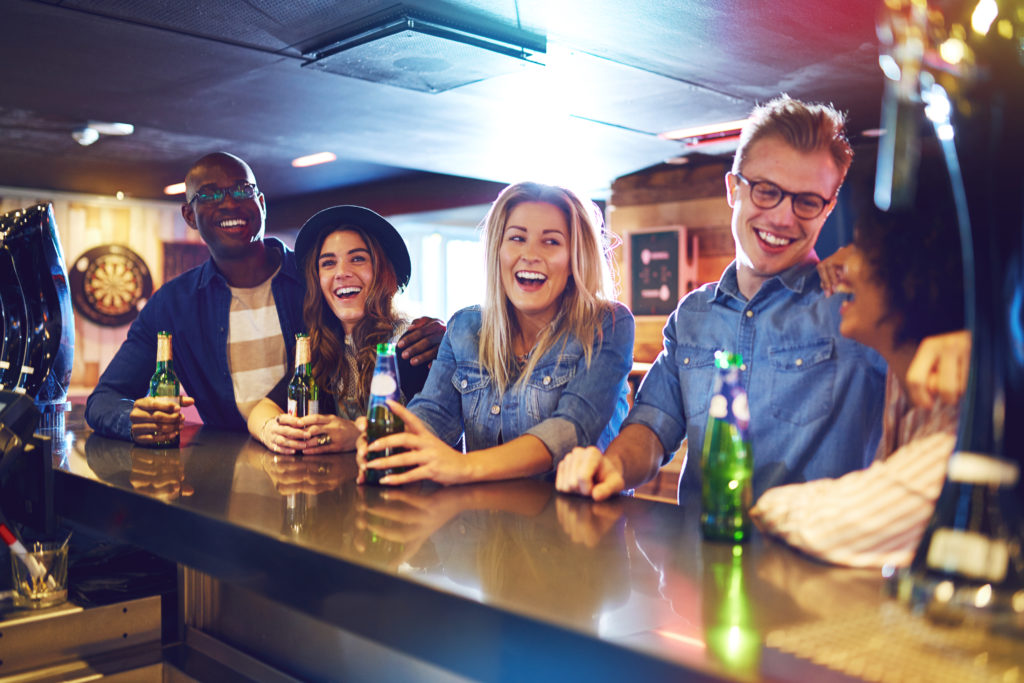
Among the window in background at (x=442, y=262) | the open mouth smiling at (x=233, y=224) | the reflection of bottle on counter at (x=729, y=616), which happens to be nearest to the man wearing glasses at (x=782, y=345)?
the reflection of bottle on counter at (x=729, y=616)

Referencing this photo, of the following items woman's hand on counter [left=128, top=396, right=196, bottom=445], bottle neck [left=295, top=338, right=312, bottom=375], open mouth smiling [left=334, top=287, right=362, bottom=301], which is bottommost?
woman's hand on counter [left=128, top=396, right=196, bottom=445]

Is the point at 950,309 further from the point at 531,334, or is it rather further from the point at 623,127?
the point at 623,127

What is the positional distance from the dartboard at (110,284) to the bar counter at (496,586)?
8.61 metres

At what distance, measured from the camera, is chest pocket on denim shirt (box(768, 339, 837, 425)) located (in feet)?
4.97

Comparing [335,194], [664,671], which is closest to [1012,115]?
[664,671]

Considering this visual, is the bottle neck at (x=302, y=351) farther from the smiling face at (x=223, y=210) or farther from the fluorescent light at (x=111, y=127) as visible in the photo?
the fluorescent light at (x=111, y=127)

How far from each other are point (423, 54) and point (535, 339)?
187 centimetres

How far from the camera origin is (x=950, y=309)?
33.7 inches

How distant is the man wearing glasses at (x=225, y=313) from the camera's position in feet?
7.87

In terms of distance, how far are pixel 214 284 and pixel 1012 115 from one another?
2.25 metres

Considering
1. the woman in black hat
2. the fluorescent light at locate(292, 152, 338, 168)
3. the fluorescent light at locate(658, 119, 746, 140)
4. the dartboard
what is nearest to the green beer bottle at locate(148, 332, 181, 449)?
the woman in black hat

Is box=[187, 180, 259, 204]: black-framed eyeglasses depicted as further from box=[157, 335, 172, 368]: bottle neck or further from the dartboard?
the dartboard

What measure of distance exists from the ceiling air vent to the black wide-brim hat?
106 centimetres

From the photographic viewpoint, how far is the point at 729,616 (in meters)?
0.75
